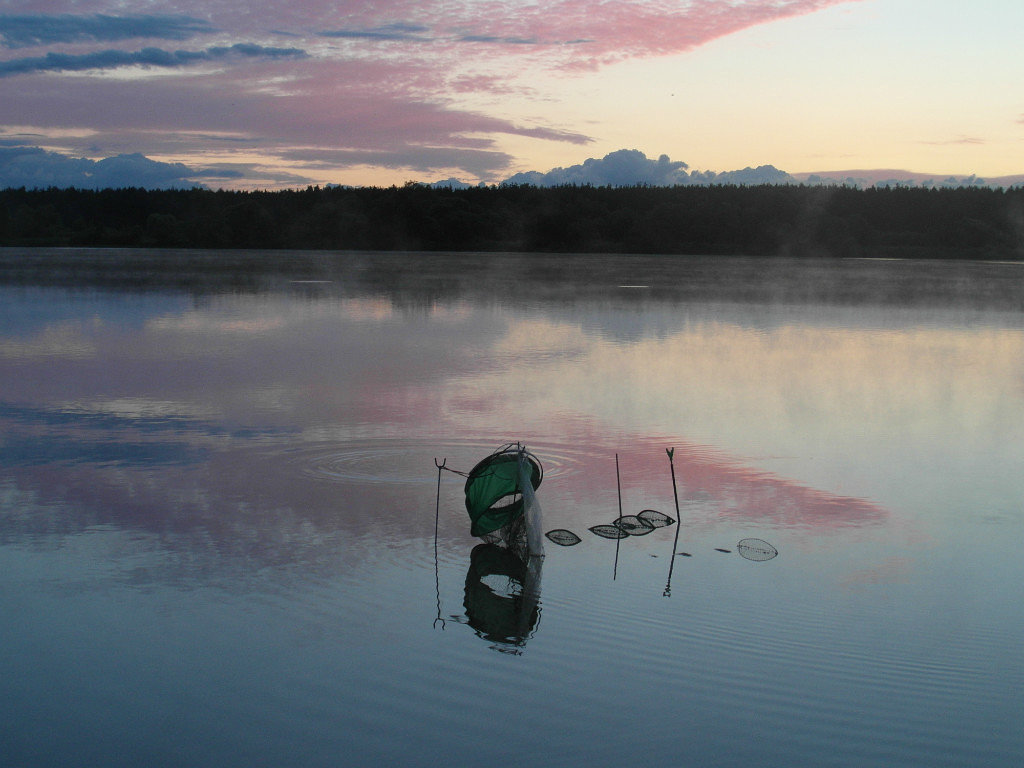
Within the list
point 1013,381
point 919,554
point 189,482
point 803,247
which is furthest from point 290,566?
point 803,247

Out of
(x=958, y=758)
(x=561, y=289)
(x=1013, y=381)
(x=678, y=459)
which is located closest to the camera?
(x=958, y=758)

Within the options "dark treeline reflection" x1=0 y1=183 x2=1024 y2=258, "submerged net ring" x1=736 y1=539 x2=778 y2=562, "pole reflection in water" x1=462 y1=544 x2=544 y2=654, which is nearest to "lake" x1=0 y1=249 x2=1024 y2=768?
"pole reflection in water" x1=462 y1=544 x2=544 y2=654

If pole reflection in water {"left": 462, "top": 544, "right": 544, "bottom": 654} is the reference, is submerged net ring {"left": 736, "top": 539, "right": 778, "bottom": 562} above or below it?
above

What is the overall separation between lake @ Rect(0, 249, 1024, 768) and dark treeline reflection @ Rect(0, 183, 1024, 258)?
121836 mm

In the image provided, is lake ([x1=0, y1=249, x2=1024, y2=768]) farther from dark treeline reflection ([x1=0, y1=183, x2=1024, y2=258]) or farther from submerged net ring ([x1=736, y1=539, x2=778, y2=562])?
dark treeline reflection ([x1=0, y1=183, x2=1024, y2=258])

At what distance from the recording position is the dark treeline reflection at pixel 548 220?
13038cm

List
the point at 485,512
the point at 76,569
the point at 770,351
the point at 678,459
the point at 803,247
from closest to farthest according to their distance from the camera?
the point at 76,569, the point at 485,512, the point at 678,459, the point at 770,351, the point at 803,247

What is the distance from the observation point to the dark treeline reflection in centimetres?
13038

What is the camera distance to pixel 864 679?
5.88 meters

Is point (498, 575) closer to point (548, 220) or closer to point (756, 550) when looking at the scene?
point (756, 550)

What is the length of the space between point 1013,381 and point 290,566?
16.0m

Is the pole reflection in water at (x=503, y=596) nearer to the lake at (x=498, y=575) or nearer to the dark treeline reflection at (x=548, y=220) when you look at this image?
the lake at (x=498, y=575)

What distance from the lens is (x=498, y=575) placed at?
7590 millimetres

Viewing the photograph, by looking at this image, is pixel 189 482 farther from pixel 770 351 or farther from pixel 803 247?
pixel 803 247
